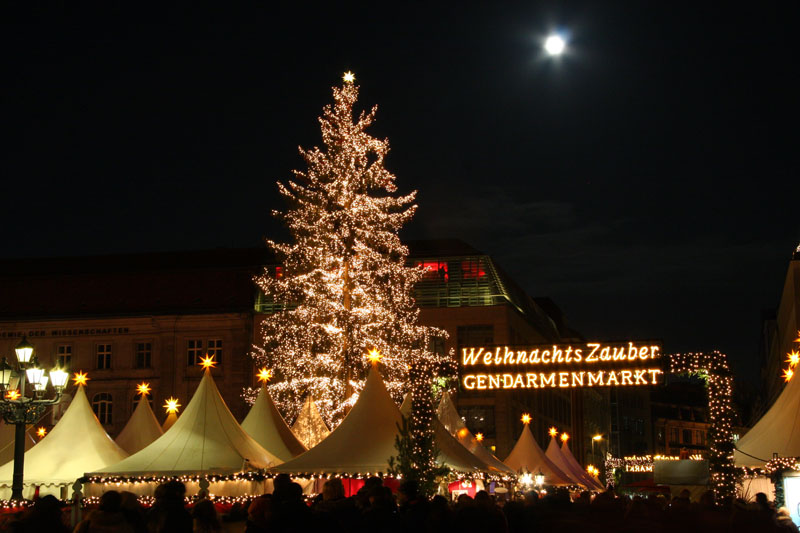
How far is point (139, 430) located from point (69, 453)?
8179 mm

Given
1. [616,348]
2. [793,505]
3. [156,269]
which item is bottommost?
[793,505]

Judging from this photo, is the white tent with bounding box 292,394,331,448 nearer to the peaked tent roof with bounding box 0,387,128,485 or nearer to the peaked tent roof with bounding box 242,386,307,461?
the peaked tent roof with bounding box 242,386,307,461

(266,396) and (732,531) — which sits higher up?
(266,396)

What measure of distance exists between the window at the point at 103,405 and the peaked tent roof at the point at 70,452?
29978 mm

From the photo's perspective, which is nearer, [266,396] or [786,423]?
[786,423]

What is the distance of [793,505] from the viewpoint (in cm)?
1867

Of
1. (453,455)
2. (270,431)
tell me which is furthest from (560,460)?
(453,455)

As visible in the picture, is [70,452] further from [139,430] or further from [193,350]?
[193,350]

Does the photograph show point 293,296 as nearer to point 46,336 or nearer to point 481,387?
point 481,387

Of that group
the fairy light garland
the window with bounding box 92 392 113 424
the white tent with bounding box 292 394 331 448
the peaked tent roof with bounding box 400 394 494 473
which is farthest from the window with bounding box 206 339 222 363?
the fairy light garland

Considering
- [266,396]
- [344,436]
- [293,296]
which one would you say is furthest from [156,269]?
[344,436]

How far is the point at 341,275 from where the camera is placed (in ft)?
121

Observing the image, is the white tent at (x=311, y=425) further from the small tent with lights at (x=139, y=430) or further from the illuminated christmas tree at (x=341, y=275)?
the small tent with lights at (x=139, y=430)

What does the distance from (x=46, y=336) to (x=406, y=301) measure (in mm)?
31520
